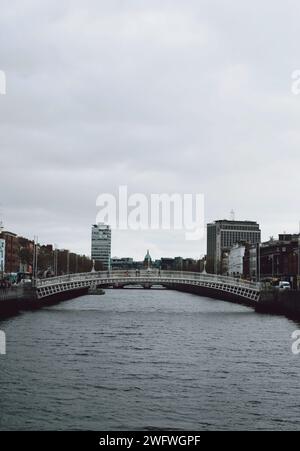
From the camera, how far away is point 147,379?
2634cm

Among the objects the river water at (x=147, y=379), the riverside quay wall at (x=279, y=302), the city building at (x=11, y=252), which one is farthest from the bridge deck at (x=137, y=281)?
the city building at (x=11, y=252)

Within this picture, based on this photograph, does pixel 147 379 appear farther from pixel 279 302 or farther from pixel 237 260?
pixel 237 260

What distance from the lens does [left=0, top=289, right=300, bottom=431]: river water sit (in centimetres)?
2000

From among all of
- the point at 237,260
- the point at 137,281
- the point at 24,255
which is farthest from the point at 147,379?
the point at 237,260

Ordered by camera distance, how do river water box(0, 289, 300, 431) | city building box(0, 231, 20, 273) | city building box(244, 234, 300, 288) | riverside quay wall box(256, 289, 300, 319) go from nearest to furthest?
river water box(0, 289, 300, 431)
riverside quay wall box(256, 289, 300, 319)
city building box(244, 234, 300, 288)
city building box(0, 231, 20, 273)

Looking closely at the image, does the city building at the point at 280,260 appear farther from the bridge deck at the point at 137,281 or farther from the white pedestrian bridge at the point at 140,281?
the bridge deck at the point at 137,281

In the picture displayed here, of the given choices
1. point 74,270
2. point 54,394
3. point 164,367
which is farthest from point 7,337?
point 74,270

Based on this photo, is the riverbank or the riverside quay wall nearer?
the riverbank

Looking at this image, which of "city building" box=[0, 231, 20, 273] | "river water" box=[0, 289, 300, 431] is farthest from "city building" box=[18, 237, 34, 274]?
"river water" box=[0, 289, 300, 431]

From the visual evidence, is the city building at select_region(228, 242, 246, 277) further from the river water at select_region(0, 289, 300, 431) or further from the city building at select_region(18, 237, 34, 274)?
the river water at select_region(0, 289, 300, 431)

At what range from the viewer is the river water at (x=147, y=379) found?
65.6ft

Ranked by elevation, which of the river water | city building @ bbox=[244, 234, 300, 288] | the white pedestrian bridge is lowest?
the river water

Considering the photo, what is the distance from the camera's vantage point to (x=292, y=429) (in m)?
19.3
